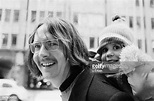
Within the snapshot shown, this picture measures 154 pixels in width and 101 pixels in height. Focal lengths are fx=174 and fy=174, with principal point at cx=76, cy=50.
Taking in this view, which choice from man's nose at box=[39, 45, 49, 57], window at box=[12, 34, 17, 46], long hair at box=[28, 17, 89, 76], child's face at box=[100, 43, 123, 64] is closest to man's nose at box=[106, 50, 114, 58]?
child's face at box=[100, 43, 123, 64]

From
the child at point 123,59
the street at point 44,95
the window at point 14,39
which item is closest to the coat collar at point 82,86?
the child at point 123,59

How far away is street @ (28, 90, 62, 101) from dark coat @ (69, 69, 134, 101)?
0.77 m

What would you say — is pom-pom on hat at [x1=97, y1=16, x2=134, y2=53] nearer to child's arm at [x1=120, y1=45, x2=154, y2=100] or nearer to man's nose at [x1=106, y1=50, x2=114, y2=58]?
man's nose at [x1=106, y1=50, x2=114, y2=58]

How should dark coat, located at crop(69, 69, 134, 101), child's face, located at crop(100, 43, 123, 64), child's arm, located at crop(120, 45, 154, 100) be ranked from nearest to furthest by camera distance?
dark coat, located at crop(69, 69, 134, 101) < child's arm, located at crop(120, 45, 154, 100) < child's face, located at crop(100, 43, 123, 64)

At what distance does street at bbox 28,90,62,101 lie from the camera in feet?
4.21

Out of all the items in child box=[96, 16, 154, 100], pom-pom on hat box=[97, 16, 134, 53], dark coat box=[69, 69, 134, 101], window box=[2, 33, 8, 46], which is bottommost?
dark coat box=[69, 69, 134, 101]

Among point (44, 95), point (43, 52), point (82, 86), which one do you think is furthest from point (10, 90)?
point (82, 86)

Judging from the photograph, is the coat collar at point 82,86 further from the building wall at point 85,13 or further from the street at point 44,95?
the building wall at point 85,13

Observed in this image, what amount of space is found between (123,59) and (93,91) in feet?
0.61

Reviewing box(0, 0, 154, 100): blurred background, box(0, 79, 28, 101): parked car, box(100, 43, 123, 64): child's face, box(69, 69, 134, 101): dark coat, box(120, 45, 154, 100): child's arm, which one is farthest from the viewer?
box(0, 0, 154, 100): blurred background

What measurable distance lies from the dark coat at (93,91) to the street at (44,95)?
767 mm

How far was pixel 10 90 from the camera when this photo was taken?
1247mm

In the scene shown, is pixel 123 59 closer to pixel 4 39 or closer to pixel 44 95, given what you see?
pixel 44 95

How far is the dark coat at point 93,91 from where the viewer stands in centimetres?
45
